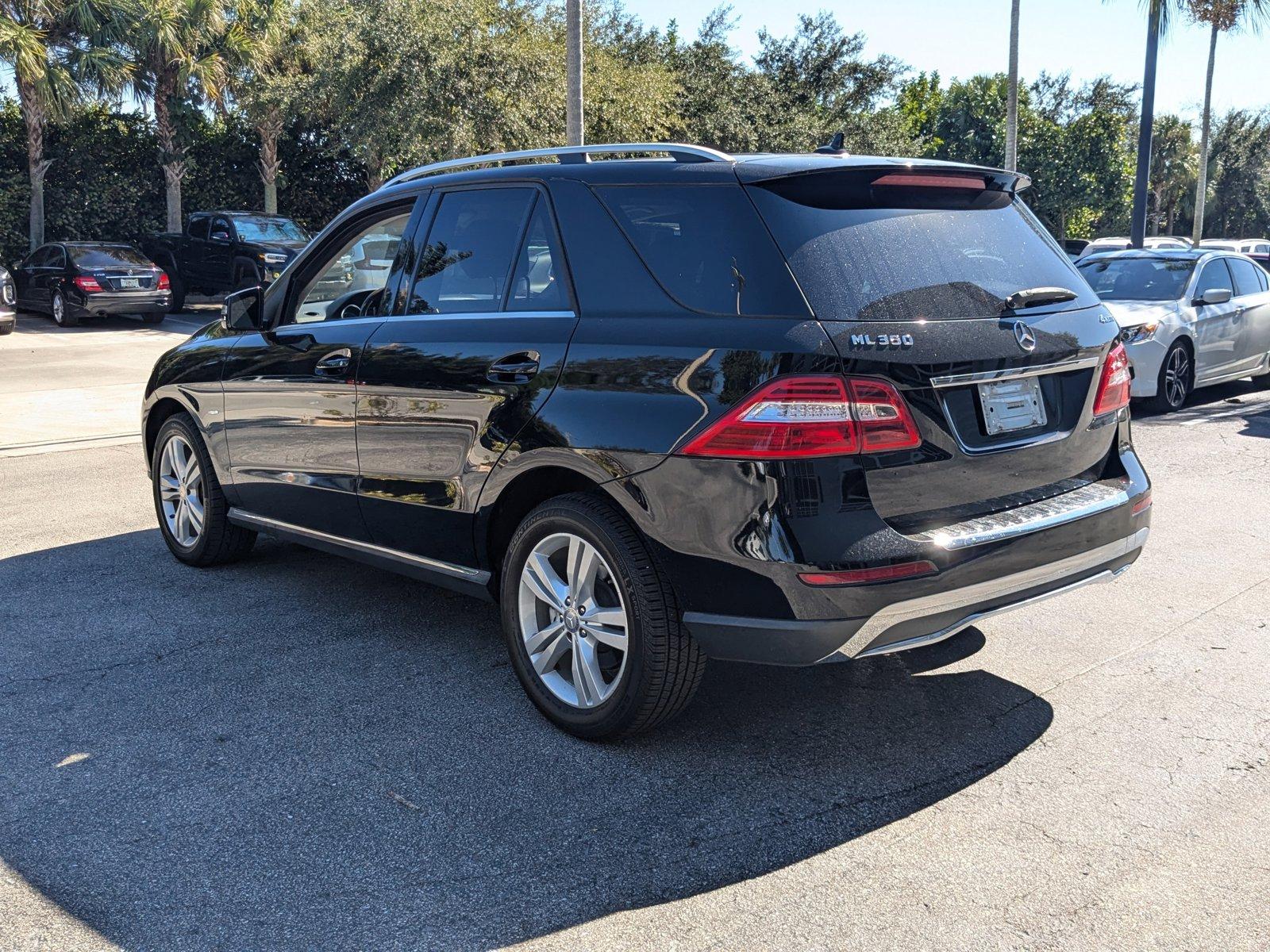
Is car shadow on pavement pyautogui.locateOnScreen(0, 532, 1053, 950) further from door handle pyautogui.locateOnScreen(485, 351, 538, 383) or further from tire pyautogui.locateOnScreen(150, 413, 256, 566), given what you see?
door handle pyautogui.locateOnScreen(485, 351, 538, 383)

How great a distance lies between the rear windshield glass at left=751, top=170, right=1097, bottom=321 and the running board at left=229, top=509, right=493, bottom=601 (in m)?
1.62

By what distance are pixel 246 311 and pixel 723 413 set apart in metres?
2.91

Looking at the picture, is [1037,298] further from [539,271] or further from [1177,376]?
[1177,376]

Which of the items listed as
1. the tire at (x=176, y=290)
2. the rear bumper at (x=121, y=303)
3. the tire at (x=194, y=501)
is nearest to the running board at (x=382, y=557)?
the tire at (x=194, y=501)

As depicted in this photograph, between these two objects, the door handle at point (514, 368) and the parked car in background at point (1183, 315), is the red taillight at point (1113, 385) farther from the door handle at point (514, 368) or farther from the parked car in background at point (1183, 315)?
the parked car in background at point (1183, 315)

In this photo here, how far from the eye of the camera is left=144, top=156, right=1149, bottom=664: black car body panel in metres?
3.42

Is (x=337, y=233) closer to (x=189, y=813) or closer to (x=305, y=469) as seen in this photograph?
(x=305, y=469)

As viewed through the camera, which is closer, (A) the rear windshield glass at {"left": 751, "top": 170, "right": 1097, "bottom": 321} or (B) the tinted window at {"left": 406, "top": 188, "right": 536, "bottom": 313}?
(A) the rear windshield glass at {"left": 751, "top": 170, "right": 1097, "bottom": 321}

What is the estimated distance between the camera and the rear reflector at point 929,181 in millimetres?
3832

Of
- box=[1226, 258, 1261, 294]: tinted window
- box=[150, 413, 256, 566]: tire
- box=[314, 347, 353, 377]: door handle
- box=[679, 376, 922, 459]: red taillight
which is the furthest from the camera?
box=[1226, 258, 1261, 294]: tinted window

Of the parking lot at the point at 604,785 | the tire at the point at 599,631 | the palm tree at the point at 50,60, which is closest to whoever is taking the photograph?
the parking lot at the point at 604,785

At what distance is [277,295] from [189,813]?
2.66 m

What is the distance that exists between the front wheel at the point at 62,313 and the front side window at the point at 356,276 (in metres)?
18.0

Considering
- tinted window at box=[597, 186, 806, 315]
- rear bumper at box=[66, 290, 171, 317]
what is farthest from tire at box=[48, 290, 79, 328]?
tinted window at box=[597, 186, 806, 315]
